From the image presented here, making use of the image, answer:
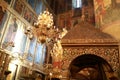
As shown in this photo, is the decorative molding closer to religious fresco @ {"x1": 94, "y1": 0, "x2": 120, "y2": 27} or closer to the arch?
the arch

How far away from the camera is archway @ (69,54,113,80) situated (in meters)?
3.96

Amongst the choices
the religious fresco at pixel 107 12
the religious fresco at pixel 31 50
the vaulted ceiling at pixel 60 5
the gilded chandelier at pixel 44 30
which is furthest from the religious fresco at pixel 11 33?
the vaulted ceiling at pixel 60 5

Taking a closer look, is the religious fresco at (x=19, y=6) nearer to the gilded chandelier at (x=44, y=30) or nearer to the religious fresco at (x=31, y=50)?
the gilded chandelier at (x=44, y=30)

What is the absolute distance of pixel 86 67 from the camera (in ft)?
15.1

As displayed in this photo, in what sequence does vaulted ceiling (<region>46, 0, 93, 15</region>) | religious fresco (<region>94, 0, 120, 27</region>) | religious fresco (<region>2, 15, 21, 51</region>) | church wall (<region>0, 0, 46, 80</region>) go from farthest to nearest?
vaulted ceiling (<region>46, 0, 93, 15</region>) < religious fresco (<region>2, 15, 21, 51</region>) < church wall (<region>0, 0, 46, 80</region>) < religious fresco (<region>94, 0, 120, 27</region>)

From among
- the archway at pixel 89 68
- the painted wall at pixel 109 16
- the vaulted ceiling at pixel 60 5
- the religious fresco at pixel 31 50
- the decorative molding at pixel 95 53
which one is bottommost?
the archway at pixel 89 68

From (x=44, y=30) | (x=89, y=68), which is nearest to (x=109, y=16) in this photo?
(x=44, y=30)

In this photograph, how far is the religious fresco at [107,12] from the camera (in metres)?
8.32

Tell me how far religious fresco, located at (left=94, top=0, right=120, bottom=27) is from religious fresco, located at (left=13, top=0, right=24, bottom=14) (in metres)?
5.36

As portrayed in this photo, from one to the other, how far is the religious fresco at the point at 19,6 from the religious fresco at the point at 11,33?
78 centimetres

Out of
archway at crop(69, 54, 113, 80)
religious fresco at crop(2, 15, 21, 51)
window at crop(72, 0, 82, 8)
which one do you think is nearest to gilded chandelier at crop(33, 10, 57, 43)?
religious fresco at crop(2, 15, 21, 51)

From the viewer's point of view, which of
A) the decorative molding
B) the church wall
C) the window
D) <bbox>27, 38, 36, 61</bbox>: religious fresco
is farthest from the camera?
the window

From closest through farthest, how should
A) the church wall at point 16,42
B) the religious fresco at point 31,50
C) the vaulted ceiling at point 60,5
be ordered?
the church wall at point 16,42, the religious fresco at point 31,50, the vaulted ceiling at point 60,5

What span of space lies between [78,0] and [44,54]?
787cm
